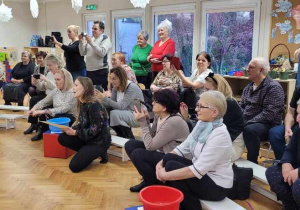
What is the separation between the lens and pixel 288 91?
411 centimetres

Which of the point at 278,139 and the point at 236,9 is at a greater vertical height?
the point at 236,9

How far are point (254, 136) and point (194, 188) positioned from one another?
1.08 m

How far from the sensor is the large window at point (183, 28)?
245 inches

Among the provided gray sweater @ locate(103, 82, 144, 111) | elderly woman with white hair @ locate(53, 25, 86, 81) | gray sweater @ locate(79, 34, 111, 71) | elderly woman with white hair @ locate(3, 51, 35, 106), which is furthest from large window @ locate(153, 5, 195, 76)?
gray sweater @ locate(103, 82, 144, 111)

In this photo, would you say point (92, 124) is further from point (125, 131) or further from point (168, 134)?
point (168, 134)

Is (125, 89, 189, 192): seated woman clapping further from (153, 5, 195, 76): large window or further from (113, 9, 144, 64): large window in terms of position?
(113, 9, 144, 64): large window

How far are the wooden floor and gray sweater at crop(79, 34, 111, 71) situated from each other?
148cm

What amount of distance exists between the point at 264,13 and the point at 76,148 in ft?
12.0

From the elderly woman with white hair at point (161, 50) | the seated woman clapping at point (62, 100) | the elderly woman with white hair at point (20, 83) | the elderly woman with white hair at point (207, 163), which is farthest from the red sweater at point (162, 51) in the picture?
the elderly woman with white hair at point (20, 83)

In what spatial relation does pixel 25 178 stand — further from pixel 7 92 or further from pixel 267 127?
pixel 7 92

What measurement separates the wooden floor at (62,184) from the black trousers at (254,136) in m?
0.39

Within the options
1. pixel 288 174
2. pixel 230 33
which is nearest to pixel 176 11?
pixel 230 33

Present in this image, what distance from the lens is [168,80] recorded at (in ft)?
12.9

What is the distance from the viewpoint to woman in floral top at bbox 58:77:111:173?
3.12m
